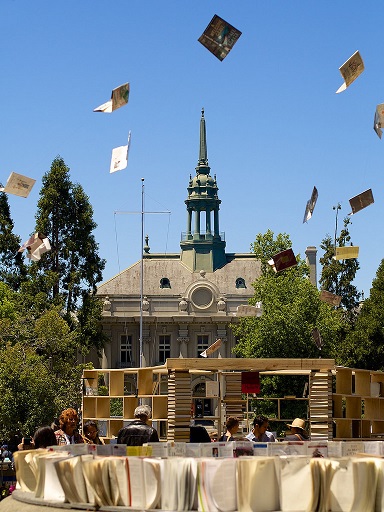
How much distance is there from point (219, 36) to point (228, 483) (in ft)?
30.1

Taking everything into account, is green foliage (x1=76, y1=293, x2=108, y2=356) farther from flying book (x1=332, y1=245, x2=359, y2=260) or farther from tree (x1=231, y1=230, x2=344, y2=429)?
flying book (x1=332, y1=245, x2=359, y2=260)

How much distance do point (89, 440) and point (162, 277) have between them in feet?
312

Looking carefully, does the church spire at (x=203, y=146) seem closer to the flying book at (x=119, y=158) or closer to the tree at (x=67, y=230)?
the tree at (x=67, y=230)

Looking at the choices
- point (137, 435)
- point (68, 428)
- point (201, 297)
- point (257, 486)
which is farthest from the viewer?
point (201, 297)

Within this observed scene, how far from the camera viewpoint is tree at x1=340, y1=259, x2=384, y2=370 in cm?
6028

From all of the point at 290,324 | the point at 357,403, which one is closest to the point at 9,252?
the point at 290,324

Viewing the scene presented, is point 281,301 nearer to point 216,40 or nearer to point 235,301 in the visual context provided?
point 235,301

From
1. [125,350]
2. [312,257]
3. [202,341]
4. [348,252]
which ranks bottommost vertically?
[348,252]

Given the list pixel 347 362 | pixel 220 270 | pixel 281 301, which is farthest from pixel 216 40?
pixel 220 270

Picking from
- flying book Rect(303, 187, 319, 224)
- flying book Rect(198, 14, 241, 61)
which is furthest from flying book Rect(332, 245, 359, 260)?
flying book Rect(198, 14, 241, 61)

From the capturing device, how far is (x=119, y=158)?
1972cm

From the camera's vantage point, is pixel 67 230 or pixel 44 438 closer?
pixel 44 438

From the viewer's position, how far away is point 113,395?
86.5 ft

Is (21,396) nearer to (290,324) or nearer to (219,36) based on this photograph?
(290,324)
